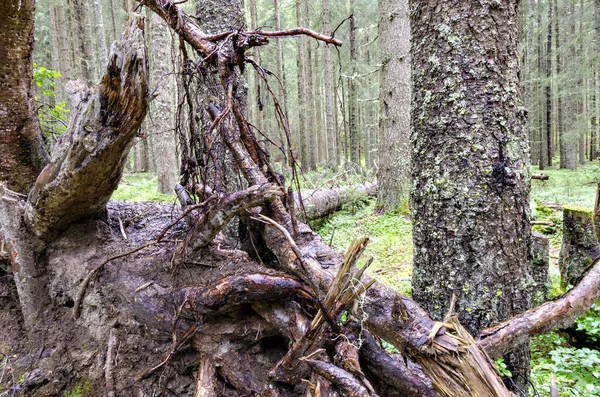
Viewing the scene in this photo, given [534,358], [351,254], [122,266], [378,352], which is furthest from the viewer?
[534,358]

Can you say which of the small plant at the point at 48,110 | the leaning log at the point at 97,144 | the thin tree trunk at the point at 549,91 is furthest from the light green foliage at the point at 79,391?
the thin tree trunk at the point at 549,91

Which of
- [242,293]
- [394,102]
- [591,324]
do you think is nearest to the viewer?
[242,293]

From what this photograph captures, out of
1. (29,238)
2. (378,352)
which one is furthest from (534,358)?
(29,238)

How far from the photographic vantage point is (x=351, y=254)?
4.64ft

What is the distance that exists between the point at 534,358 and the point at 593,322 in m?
0.83

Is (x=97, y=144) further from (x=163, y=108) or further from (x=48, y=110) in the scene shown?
(x=163, y=108)

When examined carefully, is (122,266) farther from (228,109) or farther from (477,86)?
(477,86)

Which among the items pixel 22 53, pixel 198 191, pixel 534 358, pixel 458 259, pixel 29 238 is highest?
pixel 22 53

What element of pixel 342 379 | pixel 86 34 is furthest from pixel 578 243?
pixel 86 34

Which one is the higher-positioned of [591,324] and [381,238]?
[381,238]

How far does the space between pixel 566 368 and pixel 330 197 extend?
595 cm

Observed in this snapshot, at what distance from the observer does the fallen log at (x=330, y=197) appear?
7.49m

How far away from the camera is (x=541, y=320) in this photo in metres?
1.72

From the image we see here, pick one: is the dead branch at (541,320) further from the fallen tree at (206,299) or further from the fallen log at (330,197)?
the fallen log at (330,197)
